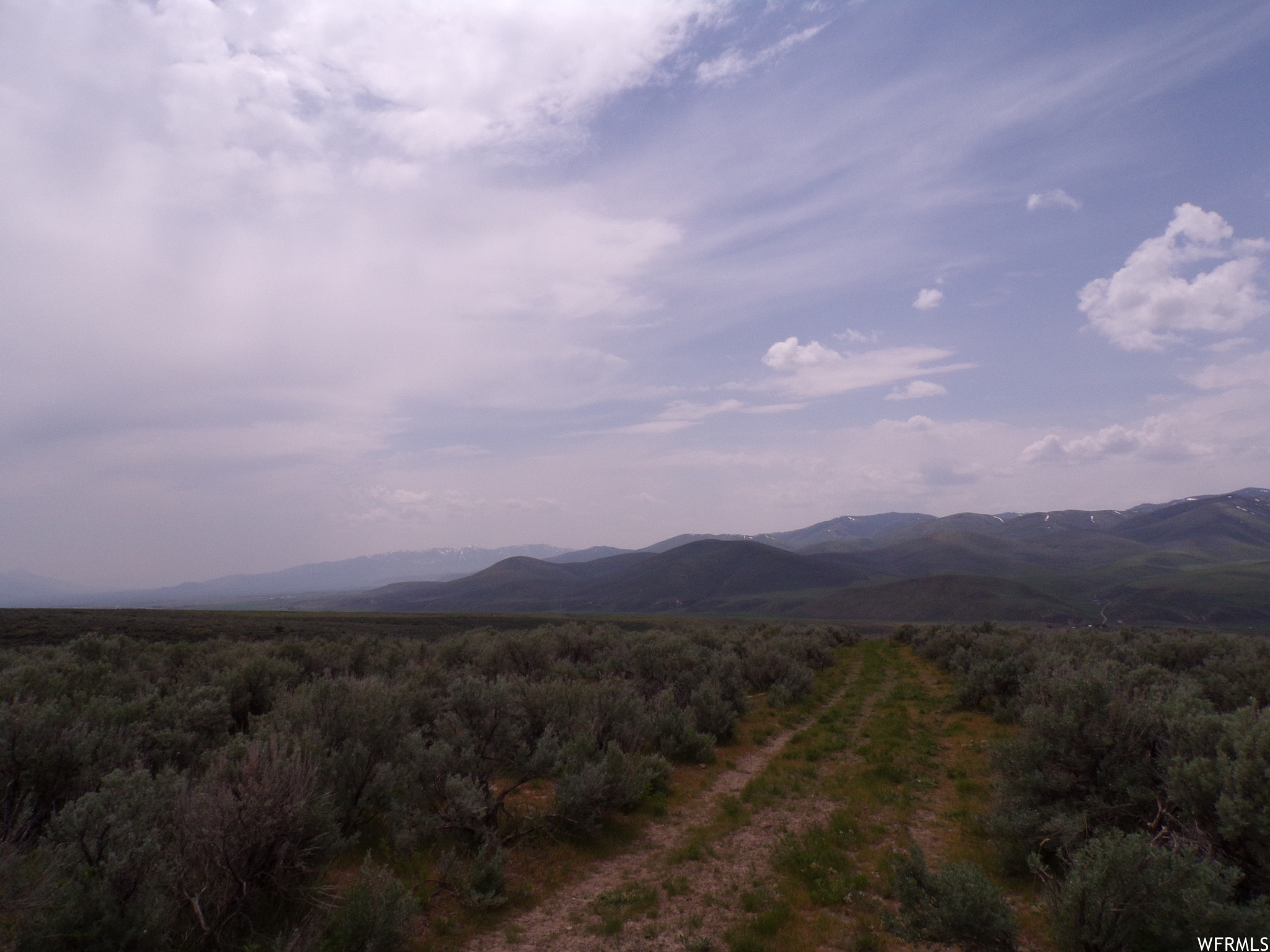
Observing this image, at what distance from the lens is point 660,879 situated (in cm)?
741

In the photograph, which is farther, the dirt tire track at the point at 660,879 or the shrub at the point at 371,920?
the dirt tire track at the point at 660,879

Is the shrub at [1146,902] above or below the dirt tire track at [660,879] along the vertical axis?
above

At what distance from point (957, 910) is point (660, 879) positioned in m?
3.79

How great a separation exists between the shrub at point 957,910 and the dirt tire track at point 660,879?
216 cm

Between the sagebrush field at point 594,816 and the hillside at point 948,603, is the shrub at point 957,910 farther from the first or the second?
the hillside at point 948,603

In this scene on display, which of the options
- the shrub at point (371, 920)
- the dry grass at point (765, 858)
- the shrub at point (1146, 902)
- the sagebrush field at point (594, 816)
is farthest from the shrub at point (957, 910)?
the shrub at point (371, 920)

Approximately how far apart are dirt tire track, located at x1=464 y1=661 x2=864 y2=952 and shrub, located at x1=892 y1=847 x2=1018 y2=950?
2.16m

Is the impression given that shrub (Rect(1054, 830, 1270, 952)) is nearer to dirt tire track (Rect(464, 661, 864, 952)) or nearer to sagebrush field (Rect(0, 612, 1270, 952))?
sagebrush field (Rect(0, 612, 1270, 952))

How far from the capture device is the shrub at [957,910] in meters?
4.82

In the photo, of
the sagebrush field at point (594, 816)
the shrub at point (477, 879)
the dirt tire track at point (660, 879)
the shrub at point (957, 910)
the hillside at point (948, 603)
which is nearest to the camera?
the sagebrush field at point (594, 816)

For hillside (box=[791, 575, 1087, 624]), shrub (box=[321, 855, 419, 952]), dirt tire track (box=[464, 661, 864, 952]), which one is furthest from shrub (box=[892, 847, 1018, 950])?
hillside (box=[791, 575, 1087, 624])

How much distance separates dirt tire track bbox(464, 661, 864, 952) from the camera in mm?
6066

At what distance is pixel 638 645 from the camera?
1877 centimetres

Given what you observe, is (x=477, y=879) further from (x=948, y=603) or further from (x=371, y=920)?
(x=948, y=603)
